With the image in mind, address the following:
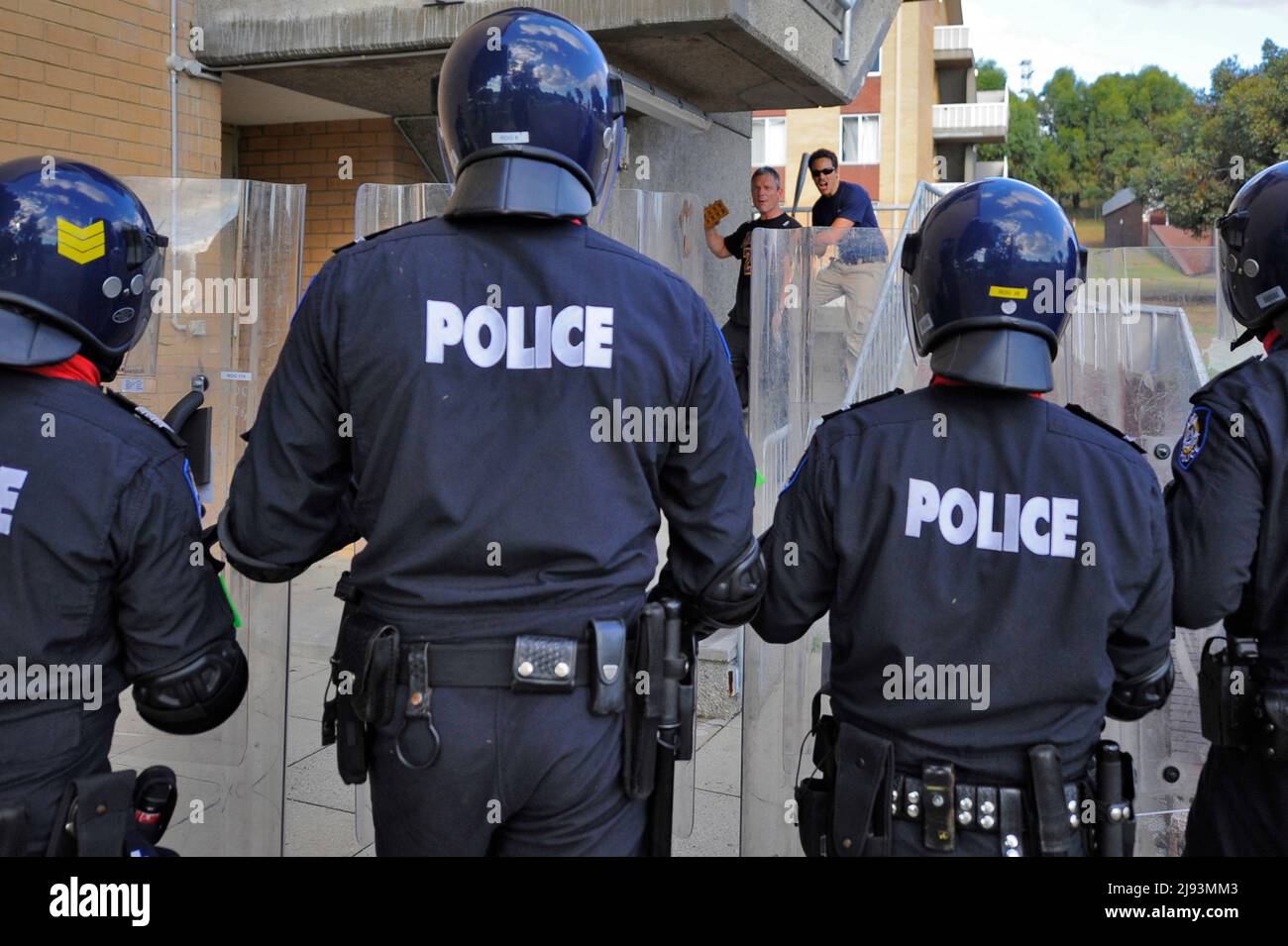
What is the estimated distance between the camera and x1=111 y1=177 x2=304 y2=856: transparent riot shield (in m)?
3.54

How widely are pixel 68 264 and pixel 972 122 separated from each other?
45673mm

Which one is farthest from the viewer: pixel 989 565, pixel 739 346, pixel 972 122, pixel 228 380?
pixel 972 122

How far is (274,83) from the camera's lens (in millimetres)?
7477

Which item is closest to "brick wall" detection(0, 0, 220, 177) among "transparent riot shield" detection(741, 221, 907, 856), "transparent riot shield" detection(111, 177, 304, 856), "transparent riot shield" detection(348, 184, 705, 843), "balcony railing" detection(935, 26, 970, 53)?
"transparent riot shield" detection(111, 177, 304, 856)

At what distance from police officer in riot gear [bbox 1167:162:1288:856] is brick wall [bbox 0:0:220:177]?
5.63 metres

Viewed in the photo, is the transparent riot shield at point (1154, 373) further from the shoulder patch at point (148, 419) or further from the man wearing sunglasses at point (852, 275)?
the shoulder patch at point (148, 419)

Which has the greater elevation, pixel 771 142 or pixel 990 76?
pixel 990 76

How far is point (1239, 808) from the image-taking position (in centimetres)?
256

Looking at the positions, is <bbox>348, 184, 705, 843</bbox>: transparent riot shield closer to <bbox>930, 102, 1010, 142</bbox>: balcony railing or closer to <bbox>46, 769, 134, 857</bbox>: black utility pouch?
<bbox>46, 769, 134, 857</bbox>: black utility pouch

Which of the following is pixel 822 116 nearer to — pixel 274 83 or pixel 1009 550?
pixel 274 83

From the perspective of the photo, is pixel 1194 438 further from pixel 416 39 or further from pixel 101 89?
pixel 101 89

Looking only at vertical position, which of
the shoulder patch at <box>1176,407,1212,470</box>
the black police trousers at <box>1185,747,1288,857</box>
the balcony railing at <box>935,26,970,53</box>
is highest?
the balcony railing at <box>935,26,970,53</box>

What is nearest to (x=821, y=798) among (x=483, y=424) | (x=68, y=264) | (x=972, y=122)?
(x=483, y=424)
